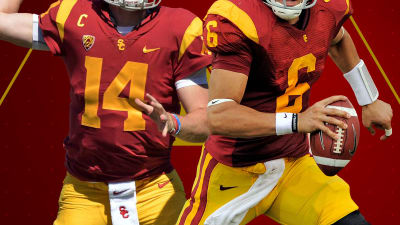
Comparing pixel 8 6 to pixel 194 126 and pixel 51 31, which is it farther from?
pixel 194 126

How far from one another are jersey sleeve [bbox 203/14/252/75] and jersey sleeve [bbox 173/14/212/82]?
0.30 metres

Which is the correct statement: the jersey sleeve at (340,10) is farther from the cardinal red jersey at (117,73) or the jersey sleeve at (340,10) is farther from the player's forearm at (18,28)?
the player's forearm at (18,28)

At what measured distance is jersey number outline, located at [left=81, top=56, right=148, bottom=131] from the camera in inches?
143

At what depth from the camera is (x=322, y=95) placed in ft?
16.3

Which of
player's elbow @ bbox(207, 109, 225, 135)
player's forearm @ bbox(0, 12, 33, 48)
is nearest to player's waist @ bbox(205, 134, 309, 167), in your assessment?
player's elbow @ bbox(207, 109, 225, 135)

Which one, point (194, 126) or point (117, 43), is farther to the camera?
point (117, 43)

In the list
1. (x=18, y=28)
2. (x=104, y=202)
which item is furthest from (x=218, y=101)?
(x=18, y=28)

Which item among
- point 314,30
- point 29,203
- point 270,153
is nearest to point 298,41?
point 314,30

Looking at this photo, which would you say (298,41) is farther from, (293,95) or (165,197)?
(165,197)

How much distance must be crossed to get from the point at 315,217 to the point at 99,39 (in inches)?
40.0

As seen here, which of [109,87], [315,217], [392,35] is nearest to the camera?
[315,217]

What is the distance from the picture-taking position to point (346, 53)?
377 centimetres

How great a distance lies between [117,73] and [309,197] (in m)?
0.83

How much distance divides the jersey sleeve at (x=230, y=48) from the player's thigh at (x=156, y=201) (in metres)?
0.63
